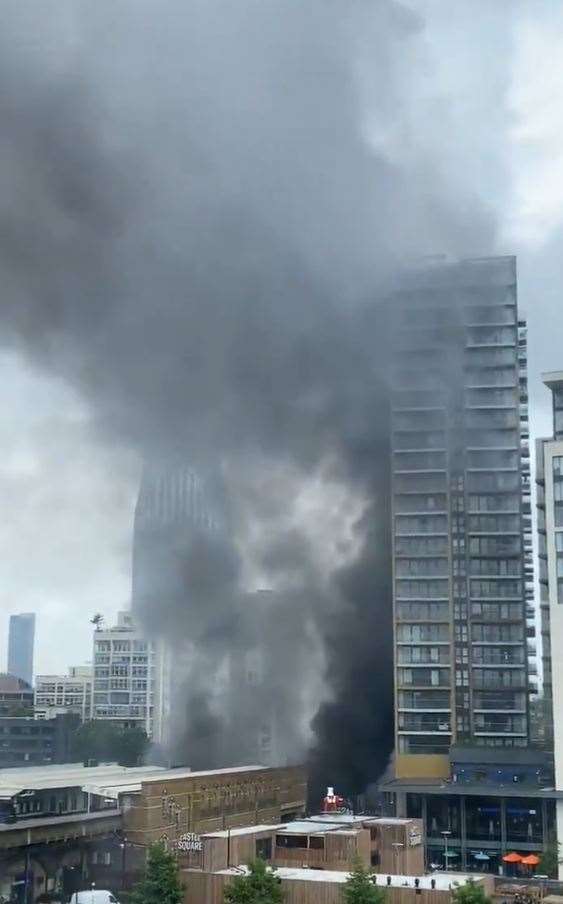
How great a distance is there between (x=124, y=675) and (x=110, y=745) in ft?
83.7

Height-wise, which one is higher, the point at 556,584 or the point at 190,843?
the point at 556,584

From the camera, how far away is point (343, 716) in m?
51.8

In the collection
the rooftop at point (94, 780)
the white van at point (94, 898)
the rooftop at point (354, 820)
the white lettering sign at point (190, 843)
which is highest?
the rooftop at point (94, 780)

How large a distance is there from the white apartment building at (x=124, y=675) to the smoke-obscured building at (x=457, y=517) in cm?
4047

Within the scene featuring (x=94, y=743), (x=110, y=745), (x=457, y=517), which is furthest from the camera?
(x=94, y=743)

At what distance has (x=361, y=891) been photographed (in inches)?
875

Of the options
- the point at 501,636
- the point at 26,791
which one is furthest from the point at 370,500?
the point at 26,791

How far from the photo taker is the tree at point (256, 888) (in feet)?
75.2

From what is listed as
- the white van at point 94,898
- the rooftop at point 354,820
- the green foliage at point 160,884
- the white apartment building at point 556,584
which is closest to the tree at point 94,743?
the rooftop at point 354,820

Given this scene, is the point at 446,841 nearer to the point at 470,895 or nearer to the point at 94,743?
the point at 470,895

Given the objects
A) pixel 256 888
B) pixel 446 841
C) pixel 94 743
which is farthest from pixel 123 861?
pixel 94 743

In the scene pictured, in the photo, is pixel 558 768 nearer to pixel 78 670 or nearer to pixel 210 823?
pixel 210 823

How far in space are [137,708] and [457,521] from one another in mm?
44746

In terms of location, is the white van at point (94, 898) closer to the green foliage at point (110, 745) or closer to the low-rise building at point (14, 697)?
the green foliage at point (110, 745)
